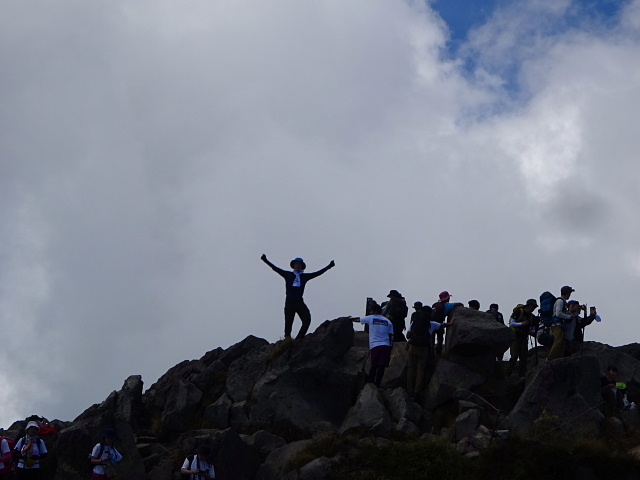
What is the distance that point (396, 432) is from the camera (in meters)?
24.1

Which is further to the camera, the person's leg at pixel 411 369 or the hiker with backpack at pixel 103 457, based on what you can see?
the person's leg at pixel 411 369

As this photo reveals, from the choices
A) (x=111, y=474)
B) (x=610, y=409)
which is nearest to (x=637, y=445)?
(x=610, y=409)

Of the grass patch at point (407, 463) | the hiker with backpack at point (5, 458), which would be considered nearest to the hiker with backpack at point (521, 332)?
the grass patch at point (407, 463)

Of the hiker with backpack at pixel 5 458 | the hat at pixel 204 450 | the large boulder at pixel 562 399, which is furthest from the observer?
the large boulder at pixel 562 399

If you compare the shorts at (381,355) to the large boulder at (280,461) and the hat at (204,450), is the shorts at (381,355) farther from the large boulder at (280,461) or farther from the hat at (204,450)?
the hat at (204,450)

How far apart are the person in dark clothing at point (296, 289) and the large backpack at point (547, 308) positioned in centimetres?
734

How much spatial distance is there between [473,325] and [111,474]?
39.9ft

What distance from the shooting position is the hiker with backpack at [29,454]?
22391mm

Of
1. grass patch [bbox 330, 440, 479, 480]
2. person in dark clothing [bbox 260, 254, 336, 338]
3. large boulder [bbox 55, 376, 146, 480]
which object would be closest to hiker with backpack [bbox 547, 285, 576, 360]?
grass patch [bbox 330, 440, 479, 480]

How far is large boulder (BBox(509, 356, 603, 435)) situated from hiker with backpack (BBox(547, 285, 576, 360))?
1711 millimetres

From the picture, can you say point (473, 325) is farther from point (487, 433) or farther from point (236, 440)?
point (236, 440)

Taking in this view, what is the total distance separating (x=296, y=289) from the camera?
2862cm

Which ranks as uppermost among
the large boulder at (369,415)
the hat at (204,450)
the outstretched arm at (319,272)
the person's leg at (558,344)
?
the outstretched arm at (319,272)

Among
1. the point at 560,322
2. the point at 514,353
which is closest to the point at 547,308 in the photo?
the point at 560,322
